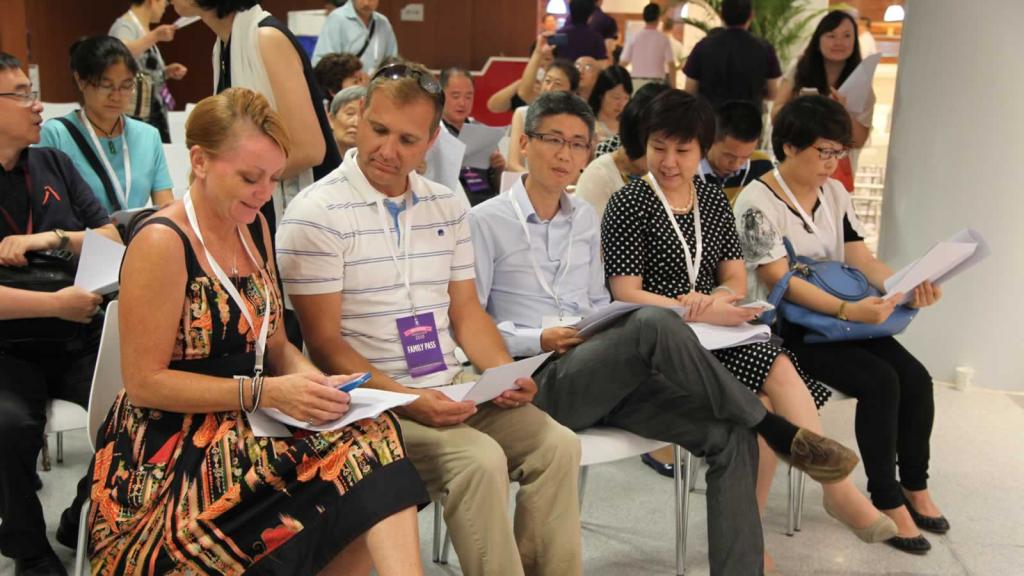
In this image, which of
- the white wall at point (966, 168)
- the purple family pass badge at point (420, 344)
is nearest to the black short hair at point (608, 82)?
the white wall at point (966, 168)

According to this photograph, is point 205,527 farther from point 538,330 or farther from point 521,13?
point 521,13

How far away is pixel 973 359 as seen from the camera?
4.54 metres

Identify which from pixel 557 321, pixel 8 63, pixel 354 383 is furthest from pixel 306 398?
pixel 8 63

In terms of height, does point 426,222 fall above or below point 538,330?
above

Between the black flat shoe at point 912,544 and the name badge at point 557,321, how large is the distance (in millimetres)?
1273

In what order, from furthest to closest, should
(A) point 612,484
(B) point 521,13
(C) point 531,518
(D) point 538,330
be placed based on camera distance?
(B) point 521,13
(A) point 612,484
(D) point 538,330
(C) point 531,518

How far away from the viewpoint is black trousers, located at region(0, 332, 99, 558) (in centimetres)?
237

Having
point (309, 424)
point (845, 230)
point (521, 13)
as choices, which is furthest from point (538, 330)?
point (521, 13)

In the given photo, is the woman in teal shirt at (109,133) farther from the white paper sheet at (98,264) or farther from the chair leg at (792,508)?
the chair leg at (792,508)

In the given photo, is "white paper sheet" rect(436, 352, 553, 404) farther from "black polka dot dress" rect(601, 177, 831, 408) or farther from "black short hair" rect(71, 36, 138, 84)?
"black short hair" rect(71, 36, 138, 84)

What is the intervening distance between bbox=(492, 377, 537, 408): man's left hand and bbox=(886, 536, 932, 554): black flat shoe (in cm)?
146

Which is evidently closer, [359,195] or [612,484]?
[359,195]

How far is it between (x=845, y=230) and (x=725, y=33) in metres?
2.40

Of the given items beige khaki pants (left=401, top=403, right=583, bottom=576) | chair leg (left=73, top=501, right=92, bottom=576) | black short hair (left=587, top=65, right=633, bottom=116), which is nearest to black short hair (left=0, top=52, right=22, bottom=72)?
chair leg (left=73, top=501, right=92, bottom=576)
